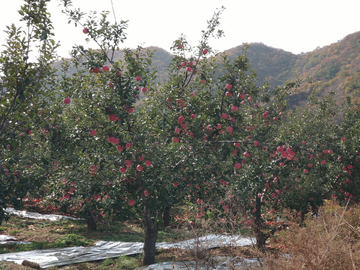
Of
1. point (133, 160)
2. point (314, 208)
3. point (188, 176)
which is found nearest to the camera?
point (133, 160)

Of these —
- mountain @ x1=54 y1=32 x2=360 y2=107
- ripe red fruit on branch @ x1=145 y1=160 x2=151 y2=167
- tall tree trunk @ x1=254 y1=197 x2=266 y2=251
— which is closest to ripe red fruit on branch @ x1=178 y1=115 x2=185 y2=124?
ripe red fruit on branch @ x1=145 y1=160 x2=151 y2=167

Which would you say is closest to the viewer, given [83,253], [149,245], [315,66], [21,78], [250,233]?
[21,78]

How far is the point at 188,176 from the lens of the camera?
5.14 m

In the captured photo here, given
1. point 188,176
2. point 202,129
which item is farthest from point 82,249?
→ point 202,129

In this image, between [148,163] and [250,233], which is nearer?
[148,163]

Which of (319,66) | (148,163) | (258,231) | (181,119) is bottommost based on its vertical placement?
(258,231)

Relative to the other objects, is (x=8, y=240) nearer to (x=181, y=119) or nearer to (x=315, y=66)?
(x=181, y=119)

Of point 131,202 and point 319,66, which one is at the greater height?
point 319,66

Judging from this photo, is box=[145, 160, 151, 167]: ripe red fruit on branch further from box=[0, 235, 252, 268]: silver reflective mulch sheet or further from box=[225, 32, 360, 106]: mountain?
box=[225, 32, 360, 106]: mountain

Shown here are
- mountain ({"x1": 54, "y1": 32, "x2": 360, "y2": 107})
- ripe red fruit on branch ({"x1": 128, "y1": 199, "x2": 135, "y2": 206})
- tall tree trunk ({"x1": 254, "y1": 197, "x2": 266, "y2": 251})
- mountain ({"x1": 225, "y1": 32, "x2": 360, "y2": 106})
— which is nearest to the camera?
ripe red fruit on branch ({"x1": 128, "y1": 199, "x2": 135, "y2": 206})

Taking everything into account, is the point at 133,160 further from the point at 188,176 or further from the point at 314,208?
the point at 314,208

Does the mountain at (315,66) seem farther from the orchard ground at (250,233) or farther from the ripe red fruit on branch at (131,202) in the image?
the ripe red fruit on branch at (131,202)

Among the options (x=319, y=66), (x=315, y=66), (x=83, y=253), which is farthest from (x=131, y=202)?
(x=315, y=66)

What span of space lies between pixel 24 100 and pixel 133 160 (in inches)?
72.2
